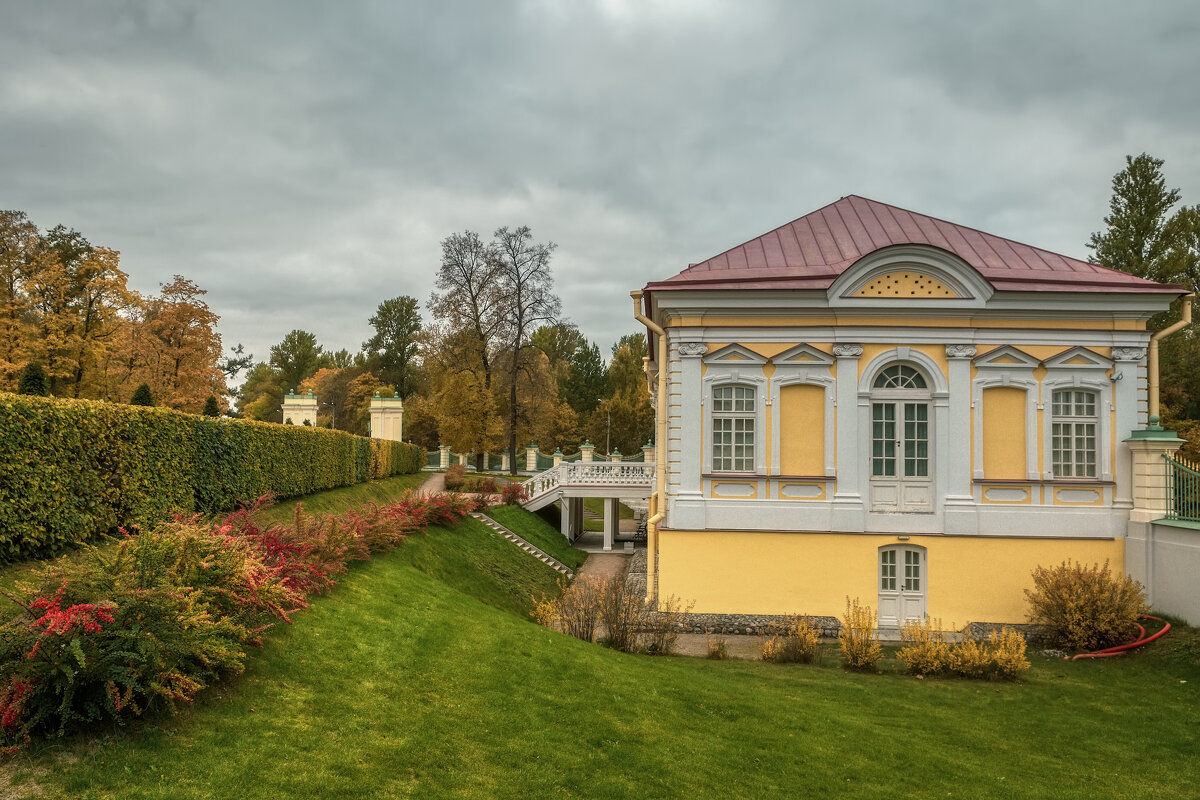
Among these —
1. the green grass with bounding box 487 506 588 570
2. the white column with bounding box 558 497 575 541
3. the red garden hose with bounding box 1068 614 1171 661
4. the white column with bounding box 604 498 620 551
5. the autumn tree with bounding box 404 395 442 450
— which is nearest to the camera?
the red garden hose with bounding box 1068 614 1171 661

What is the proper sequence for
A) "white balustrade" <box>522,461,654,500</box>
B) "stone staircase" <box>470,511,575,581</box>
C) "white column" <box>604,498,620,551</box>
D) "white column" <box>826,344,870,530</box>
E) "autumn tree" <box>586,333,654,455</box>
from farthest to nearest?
"autumn tree" <box>586,333,654,455</box>, "white column" <box>604,498,620,551</box>, "white balustrade" <box>522,461,654,500</box>, "stone staircase" <box>470,511,575,581</box>, "white column" <box>826,344,870,530</box>

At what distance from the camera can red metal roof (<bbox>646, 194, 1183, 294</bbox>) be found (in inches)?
576

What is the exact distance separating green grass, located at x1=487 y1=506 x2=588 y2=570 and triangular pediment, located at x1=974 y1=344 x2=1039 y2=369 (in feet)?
43.6

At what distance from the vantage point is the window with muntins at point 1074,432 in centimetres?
1462

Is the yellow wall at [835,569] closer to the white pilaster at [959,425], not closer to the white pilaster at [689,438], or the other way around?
the white pilaster at [689,438]

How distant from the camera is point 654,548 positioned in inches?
599

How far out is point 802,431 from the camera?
14812 millimetres

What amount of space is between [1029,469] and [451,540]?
12.4 m

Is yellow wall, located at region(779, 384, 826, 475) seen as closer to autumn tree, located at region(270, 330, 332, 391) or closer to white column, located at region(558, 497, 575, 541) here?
white column, located at region(558, 497, 575, 541)

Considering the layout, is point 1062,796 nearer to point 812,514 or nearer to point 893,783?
point 893,783

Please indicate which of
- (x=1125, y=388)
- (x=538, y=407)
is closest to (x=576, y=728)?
(x=1125, y=388)

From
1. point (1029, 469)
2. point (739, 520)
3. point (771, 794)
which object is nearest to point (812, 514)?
point (739, 520)

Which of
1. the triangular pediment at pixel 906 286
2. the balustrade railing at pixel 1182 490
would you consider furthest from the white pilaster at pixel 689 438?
the balustrade railing at pixel 1182 490

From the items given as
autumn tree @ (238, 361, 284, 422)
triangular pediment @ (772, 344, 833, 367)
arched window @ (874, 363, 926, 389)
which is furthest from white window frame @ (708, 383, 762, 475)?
autumn tree @ (238, 361, 284, 422)
